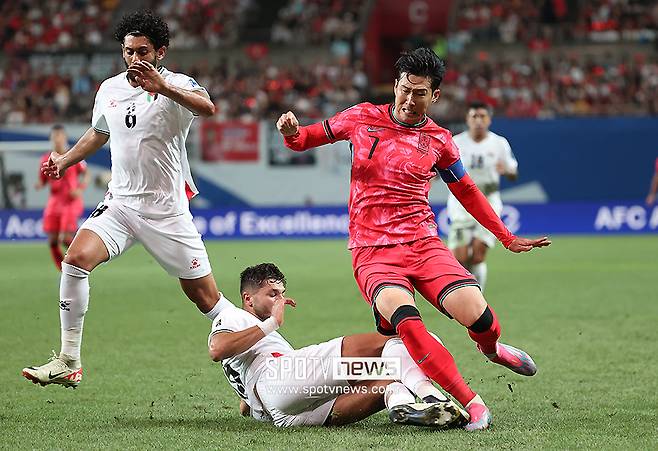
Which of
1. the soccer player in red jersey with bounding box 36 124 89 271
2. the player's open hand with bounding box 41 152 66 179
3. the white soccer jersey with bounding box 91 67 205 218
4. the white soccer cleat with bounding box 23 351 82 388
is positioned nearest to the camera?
the white soccer cleat with bounding box 23 351 82 388

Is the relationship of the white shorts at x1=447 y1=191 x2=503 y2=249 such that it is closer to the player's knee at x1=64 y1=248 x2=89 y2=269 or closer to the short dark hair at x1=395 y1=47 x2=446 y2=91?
the short dark hair at x1=395 y1=47 x2=446 y2=91

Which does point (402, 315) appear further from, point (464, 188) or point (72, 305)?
point (72, 305)

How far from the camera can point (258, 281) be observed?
5.71 meters

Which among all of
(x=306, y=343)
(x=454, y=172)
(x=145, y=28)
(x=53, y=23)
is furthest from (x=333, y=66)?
(x=454, y=172)

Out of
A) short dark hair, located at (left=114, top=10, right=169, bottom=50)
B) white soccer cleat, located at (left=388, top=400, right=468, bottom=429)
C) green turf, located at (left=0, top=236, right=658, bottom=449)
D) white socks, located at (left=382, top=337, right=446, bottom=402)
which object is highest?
short dark hair, located at (left=114, top=10, right=169, bottom=50)

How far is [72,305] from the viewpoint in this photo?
20.9 feet

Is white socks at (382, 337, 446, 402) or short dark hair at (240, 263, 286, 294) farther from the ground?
short dark hair at (240, 263, 286, 294)

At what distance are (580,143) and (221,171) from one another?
334 inches

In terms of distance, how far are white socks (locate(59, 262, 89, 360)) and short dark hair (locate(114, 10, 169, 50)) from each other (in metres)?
1.45

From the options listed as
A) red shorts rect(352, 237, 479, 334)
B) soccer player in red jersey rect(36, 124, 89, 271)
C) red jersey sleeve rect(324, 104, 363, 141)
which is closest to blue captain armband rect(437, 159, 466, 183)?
red shorts rect(352, 237, 479, 334)

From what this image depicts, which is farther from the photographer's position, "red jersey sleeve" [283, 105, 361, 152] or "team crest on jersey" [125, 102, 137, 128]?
"team crest on jersey" [125, 102, 137, 128]

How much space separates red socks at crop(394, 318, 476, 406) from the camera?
539 centimetres

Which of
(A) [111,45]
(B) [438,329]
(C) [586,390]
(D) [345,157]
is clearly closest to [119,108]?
A: (C) [586,390]

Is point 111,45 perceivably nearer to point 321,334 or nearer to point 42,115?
point 42,115
